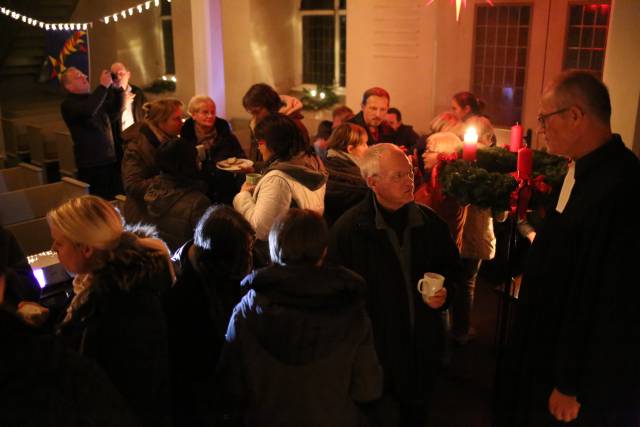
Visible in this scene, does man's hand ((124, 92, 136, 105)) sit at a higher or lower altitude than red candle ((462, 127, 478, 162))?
higher

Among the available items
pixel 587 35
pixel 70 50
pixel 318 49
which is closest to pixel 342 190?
pixel 587 35

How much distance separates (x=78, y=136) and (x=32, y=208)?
1.94m

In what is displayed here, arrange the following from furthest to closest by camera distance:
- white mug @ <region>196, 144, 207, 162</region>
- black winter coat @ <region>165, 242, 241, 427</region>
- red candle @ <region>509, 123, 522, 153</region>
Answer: white mug @ <region>196, 144, 207, 162</region>
red candle @ <region>509, 123, 522, 153</region>
black winter coat @ <region>165, 242, 241, 427</region>

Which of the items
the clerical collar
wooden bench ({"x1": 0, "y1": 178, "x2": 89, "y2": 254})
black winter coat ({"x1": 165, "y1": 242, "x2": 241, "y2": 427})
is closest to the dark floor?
black winter coat ({"x1": 165, "y1": 242, "x2": 241, "y2": 427})

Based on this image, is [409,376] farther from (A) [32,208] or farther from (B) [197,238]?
(A) [32,208]

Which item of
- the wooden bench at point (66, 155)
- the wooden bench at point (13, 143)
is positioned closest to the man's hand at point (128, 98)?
the wooden bench at point (66, 155)

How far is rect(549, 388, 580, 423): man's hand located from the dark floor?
4.60 ft

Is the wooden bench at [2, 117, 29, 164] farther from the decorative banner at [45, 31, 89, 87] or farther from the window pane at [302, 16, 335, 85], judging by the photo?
the window pane at [302, 16, 335, 85]

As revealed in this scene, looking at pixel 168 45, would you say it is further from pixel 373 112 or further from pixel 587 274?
pixel 587 274

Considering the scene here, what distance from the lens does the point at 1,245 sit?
2.83 m

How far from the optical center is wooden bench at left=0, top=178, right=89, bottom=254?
440cm

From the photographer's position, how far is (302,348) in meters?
1.91

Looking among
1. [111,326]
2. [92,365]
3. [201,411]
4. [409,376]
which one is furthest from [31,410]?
[409,376]

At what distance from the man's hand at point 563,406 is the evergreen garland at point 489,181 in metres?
1.24
